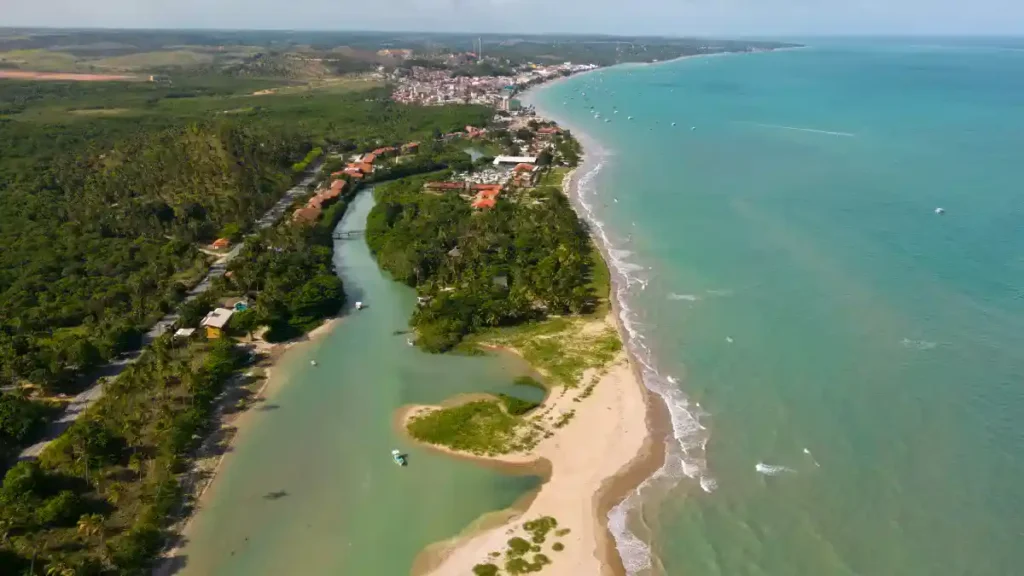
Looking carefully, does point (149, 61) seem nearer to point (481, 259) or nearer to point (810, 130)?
point (810, 130)

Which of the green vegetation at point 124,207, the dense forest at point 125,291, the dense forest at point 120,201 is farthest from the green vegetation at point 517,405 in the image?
the dense forest at point 120,201

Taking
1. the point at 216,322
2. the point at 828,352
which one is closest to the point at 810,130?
the point at 828,352

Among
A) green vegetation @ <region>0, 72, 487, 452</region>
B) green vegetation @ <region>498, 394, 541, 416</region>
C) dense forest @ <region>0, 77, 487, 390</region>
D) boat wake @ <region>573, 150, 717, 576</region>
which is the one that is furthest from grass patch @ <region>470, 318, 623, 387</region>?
dense forest @ <region>0, 77, 487, 390</region>

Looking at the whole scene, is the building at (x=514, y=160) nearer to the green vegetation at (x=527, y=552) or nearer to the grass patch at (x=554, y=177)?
the grass patch at (x=554, y=177)

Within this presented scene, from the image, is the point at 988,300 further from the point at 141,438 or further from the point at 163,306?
the point at 163,306

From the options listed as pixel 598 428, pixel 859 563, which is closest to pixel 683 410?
pixel 598 428

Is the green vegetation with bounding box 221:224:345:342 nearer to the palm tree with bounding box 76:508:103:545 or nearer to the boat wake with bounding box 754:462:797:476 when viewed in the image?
the palm tree with bounding box 76:508:103:545
